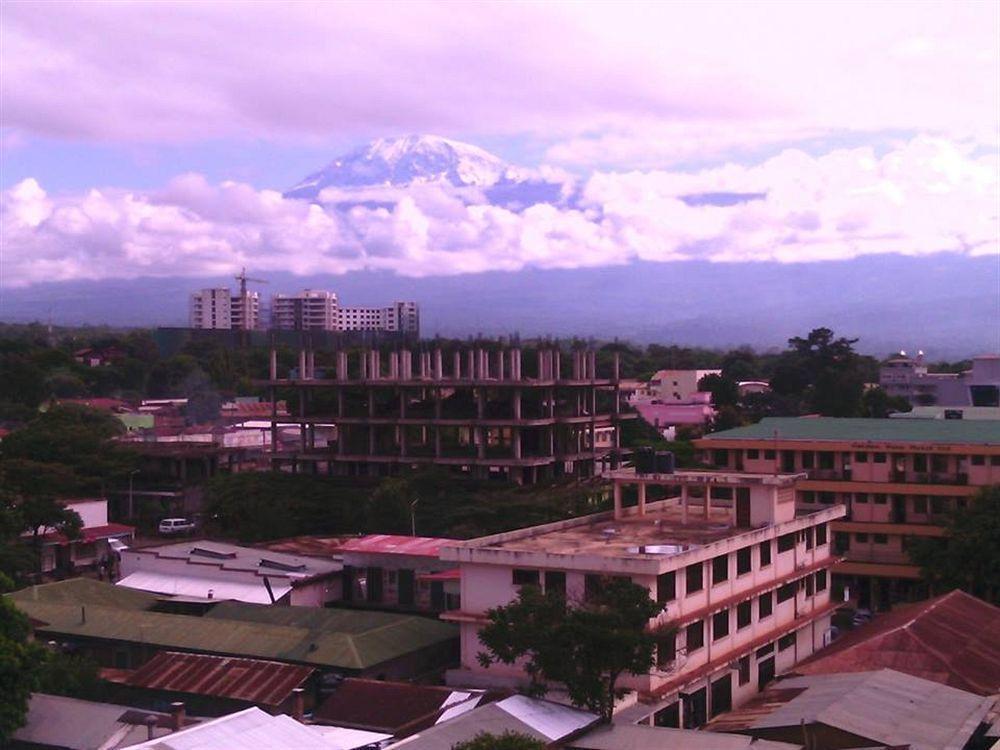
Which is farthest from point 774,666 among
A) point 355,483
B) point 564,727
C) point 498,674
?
point 355,483

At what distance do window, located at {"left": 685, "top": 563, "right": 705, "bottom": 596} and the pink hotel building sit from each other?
0.11 feet

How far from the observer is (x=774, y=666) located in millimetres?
25422

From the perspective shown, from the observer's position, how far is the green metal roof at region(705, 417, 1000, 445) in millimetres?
33875

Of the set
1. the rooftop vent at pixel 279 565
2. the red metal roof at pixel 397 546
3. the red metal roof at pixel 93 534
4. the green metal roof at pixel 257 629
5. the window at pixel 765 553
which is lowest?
the red metal roof at pixel 93 534

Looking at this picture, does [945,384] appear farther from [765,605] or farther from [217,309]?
[217,309]

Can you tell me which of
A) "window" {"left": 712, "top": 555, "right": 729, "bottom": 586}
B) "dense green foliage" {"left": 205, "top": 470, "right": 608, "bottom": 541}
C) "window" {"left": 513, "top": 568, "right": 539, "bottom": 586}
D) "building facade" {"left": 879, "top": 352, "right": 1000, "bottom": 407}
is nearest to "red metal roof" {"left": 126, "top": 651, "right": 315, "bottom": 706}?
"window" {"left": 513, "top": 568, "right": 539, "bottom": 586}

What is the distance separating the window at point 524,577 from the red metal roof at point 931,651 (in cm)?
542

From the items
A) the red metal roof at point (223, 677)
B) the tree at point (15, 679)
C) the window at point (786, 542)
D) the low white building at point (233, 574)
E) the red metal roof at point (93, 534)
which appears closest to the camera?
the tree at point (15, 679)

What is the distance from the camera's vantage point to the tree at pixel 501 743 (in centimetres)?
1530

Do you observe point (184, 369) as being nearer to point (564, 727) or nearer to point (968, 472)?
point (968, 472)

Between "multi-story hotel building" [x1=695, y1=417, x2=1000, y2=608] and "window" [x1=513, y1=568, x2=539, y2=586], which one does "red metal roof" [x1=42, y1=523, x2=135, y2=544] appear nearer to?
"multi-story hotel building" [x1=695, y1=417, x2=1000, y2=608]

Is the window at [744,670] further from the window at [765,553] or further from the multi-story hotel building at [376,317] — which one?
the multi-story hotel building at [376,317]

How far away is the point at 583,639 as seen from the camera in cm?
1831

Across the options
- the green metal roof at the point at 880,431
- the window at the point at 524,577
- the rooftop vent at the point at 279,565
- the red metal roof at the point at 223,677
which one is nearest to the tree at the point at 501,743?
the red metal roof at the point at 223,677
